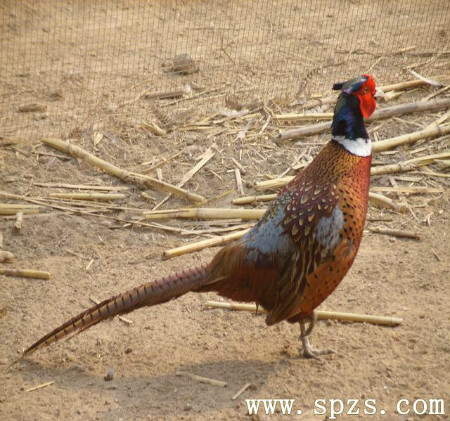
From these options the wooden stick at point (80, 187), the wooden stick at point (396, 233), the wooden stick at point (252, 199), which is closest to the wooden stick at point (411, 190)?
→ the wooden stick at point (396, 233)

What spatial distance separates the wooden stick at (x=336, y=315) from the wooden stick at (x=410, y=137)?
202 centimetres

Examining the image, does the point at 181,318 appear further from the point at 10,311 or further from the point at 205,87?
the point at 205,87

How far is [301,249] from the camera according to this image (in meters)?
3.37

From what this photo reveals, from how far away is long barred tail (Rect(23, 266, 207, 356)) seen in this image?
3.43 meters

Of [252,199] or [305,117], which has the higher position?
[305,117]

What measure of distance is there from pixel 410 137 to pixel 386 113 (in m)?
0.44

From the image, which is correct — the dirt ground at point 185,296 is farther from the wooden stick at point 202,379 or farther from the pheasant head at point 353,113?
the pheasant head at point 353,113

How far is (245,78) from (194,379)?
4.05 metres

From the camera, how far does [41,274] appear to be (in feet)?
14.2

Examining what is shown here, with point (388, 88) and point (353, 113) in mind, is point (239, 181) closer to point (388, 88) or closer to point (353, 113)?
point (353, 113)

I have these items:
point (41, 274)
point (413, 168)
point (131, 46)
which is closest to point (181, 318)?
point (41, 274)

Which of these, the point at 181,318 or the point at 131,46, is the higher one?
the point at 131,46

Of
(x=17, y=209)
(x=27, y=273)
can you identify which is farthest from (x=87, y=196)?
(x=27, y=273)
